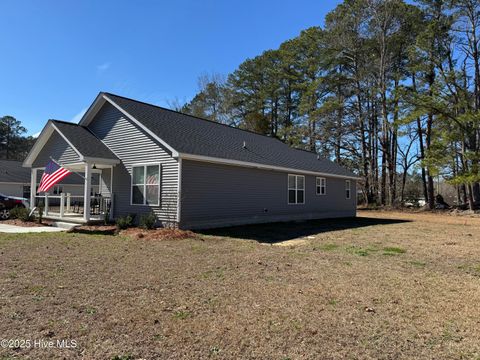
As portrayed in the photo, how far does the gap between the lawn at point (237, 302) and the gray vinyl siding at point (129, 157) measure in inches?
141

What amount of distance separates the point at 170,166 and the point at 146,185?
1536mm

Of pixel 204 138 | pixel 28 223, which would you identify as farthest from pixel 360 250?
pixel 28 223

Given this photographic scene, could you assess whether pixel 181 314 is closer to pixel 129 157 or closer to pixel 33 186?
pixel 129 157

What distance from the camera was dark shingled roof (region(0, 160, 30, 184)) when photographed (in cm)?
3238

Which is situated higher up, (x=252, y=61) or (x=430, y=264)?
(x=252, y=61)

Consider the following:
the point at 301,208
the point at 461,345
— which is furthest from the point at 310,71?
the point at 461,345

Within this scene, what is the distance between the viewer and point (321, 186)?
2105cm

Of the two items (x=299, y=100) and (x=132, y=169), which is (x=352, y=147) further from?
(x=132, y=169)

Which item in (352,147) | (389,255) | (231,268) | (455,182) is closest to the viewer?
(231,268)

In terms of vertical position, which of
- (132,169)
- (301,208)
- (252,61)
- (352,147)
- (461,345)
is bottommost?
(461,345)

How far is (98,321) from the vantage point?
4145mm

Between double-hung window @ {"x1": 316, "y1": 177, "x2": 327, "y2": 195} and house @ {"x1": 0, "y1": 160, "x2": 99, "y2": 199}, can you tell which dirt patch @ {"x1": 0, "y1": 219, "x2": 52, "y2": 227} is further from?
house @ {"x1": 0, "y1": 160, "x2": 99, "y2": 199}

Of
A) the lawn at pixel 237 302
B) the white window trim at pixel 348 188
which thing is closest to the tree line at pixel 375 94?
the white window trim at pixel 348 188

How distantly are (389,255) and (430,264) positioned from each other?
1.14 metres
